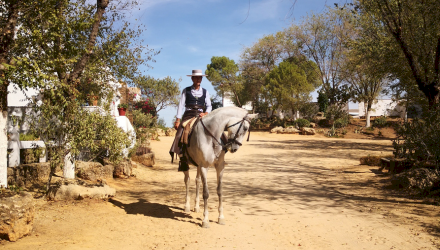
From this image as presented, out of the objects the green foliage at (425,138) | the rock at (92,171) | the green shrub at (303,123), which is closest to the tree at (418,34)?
the green foliage at (425,138)

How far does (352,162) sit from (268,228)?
438 inches

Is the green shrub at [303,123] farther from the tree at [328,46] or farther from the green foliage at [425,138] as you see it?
the green foliage at [425,138]

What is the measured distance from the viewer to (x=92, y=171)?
1045 cm

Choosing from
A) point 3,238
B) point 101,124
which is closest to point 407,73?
point 101,124

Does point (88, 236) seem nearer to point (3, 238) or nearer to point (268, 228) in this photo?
point (3, 238)

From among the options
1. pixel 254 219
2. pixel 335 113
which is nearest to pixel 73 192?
pixel 254 219

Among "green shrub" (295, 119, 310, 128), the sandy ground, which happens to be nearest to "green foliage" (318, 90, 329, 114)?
"green shrub" (295, 119, 310, 128)

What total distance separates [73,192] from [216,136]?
3.85 meters

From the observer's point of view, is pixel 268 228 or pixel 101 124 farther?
pixel 101 124

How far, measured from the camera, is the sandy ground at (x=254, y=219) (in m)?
5.86

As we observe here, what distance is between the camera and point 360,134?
3412cm

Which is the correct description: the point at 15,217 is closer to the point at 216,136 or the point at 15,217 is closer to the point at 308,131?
the point at 216,136

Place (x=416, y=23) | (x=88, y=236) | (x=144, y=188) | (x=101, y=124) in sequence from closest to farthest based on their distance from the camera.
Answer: (x=88, y=236), (x=101, y=124), (x=144, y=188), (x=416, y=23)

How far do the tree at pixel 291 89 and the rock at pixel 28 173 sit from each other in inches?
1348
